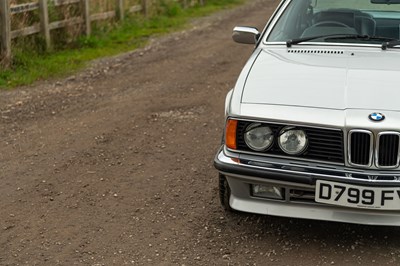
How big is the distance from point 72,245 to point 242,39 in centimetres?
228

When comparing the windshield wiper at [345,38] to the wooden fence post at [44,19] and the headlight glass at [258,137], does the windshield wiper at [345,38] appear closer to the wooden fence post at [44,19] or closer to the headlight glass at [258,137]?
the headlight glass at [258,137]

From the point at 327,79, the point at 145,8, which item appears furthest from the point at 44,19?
the point at 327,79

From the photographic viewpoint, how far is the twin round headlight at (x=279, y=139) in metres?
4.14

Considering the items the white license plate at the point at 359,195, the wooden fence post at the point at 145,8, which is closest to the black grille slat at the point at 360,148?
the white license plate at the point at 359,195

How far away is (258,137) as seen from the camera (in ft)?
13.9

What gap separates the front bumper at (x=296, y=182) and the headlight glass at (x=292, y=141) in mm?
74

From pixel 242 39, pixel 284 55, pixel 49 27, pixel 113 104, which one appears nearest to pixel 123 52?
pixel 49 27

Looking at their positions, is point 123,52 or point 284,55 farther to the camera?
point 123,52

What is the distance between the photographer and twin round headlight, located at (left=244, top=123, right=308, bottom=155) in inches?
163

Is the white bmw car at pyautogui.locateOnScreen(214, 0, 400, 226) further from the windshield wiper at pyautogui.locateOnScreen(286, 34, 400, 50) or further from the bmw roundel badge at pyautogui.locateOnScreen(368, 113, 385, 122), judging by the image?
the windshield wiper at pyautogui.locateOnScreen(286, 34, 400, 50)

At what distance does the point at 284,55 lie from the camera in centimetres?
498

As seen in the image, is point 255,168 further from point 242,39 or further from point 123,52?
point 123,52

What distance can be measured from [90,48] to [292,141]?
8327mm

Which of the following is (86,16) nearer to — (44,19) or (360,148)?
(44,19)
